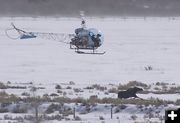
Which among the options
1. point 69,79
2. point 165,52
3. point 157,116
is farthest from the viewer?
point 165,52

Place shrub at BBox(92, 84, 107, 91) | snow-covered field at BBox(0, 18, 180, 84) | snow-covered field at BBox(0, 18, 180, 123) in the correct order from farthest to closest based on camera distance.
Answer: snow-covered field at BBox(0, 18, 180, 84) < shrub at BBox(92, 84, 107, 91) < snow-covered field at BBox(0, 18, 180, 123)

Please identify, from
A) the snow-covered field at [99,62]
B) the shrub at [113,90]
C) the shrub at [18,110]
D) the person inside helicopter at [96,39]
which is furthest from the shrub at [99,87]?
the shrub at [18,110]

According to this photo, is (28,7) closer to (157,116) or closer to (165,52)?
(165,52)

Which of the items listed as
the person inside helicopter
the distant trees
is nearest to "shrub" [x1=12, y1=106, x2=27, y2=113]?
the person inside helicopter

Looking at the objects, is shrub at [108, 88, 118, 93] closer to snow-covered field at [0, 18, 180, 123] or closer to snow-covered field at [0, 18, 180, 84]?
snow-covered field at [0, 18, 180, 123]

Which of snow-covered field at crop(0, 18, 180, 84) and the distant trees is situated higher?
the distant trees

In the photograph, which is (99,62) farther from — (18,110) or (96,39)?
(18,110)

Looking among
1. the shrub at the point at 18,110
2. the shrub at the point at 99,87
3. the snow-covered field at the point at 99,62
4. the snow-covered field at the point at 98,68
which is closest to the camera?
the shrub at the point at 18,110

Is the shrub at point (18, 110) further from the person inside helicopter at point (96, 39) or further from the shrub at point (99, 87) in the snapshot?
the person inside helicopter at point (96, 39)

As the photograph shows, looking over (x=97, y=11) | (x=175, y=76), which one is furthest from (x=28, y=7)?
(x=175, y=76)

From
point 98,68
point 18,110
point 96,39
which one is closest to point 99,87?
point 96,39

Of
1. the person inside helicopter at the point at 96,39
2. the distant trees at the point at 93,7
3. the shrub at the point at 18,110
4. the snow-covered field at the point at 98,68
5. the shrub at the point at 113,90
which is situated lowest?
the shrub at the point at 18,110
